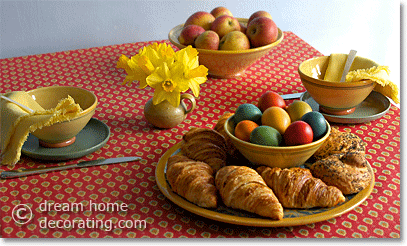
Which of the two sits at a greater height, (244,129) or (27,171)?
(244,129)

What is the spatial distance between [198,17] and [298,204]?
2.87 ft

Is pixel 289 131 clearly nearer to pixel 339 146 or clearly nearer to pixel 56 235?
pixel 339 146

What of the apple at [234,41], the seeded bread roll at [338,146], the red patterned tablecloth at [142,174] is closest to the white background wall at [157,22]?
the red patterned tablecloth at [142,174]

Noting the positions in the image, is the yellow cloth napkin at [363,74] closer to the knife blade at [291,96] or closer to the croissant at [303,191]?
the knife blade at [291,96]

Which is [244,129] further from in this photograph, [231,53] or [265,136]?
[231,53]

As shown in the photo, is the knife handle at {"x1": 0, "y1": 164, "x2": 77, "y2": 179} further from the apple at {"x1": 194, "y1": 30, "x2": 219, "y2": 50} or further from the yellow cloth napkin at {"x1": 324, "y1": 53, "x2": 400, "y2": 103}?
the yellow cloth napkin at {"x1": 324, "y1": 53, "x2": 400, "y2": 103}

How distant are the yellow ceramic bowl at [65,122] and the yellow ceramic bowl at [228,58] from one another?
43 cm

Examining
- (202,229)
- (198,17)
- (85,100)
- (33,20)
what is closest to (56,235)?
(202,229)

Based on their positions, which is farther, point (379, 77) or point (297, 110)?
point (379, 77)

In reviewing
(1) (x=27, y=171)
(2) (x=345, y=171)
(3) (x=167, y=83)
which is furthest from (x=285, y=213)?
(1) (x=27, y=171)

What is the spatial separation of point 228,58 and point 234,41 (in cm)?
6

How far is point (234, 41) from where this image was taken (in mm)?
1372

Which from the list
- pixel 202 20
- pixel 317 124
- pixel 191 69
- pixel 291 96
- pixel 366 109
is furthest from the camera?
pixel 202 20

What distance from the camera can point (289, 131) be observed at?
0.88 metres
